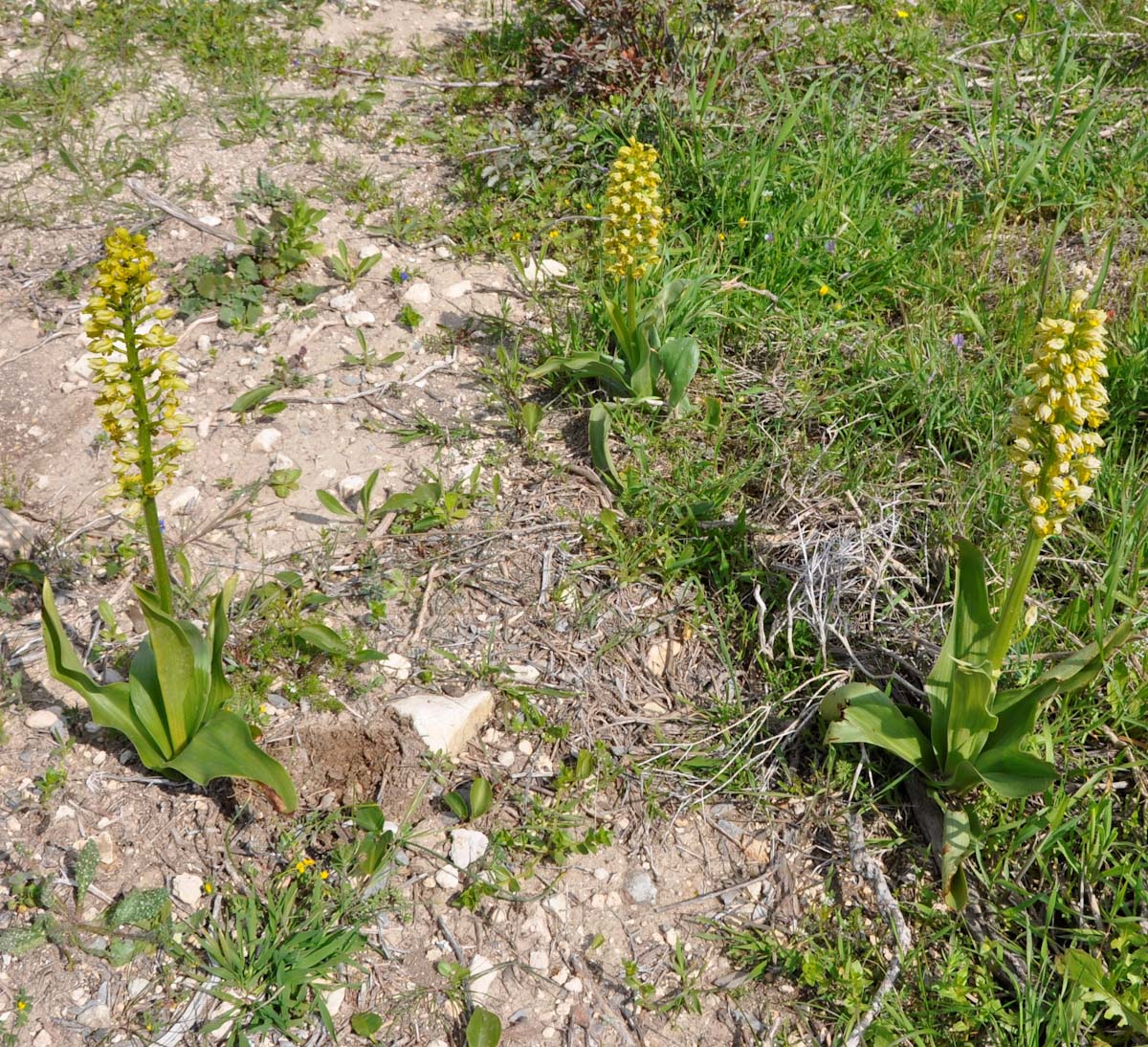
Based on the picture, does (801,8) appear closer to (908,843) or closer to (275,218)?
(275,218)

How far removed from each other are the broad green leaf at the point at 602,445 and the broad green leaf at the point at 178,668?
61.0 inches

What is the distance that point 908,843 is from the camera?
9.20 feet

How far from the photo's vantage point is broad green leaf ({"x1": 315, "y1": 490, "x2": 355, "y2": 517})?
3455 millimetres

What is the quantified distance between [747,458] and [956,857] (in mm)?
1557

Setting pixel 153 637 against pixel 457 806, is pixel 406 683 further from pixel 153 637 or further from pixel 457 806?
pixel 153 637

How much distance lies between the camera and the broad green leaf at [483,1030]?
7.86 ft

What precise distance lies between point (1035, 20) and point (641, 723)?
452cm

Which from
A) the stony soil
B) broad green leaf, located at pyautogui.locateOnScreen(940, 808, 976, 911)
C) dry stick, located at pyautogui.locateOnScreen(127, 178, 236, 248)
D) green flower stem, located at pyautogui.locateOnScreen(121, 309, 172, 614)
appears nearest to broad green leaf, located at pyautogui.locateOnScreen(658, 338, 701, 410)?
the stony soil

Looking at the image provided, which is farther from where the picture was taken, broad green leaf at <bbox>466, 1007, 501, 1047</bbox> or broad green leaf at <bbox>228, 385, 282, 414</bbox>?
broad green leaf at <bbox>228, 385, 282, 414</bbox>

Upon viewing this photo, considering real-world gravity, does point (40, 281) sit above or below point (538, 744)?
above

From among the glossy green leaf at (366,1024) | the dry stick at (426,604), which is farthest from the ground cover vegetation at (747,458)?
the dry stick at (426,604)

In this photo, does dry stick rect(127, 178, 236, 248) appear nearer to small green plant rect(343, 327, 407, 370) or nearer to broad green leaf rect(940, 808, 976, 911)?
small green plant rect(343, 327, 407, 370)

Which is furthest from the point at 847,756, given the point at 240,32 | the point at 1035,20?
the point at 240,32

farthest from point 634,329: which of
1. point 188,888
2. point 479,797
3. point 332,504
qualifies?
point 188,888
